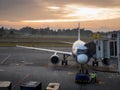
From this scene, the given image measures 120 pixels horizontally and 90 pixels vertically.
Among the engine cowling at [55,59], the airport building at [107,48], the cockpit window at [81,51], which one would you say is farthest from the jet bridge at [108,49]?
the engine cowling at [55,59]

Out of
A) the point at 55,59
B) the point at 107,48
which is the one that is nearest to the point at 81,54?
the point at 55,59

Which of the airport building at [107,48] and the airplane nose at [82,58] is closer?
the airport building at [107,48]

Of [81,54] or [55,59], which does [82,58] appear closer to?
[81,54]

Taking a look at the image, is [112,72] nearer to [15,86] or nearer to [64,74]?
[64,74]

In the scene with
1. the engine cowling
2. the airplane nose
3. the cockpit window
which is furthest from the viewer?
the engine cowling

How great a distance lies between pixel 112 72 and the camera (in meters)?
48.8

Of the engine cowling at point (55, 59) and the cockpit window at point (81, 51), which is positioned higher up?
the cockpit window at point (81, 51)

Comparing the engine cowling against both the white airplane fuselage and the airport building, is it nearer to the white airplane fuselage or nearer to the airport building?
the white airplane fuselage

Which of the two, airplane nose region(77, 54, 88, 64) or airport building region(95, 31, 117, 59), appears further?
airplane nose region(77, 54, 88, 64)

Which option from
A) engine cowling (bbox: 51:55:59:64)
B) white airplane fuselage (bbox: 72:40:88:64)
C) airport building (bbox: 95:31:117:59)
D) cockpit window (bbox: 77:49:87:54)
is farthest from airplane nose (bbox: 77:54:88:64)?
airport building (bbox: 95:31:117:59)

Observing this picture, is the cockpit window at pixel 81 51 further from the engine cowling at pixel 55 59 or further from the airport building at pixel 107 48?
the airport building at pixel 107 48

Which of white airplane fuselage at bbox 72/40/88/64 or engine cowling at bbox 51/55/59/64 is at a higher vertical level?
white airplane fuselage at bbox 72/40/88/64

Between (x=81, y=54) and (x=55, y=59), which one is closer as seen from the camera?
(x=81, y=54)

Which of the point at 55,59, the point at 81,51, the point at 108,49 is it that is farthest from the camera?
the point at 55,59
